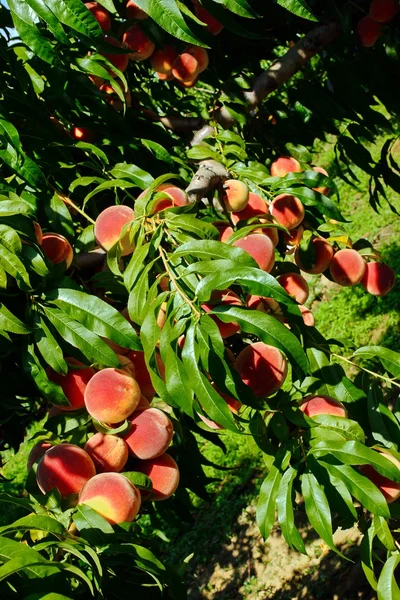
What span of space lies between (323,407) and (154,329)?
1.35ft

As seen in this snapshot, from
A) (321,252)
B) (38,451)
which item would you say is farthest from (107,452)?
(321,252)

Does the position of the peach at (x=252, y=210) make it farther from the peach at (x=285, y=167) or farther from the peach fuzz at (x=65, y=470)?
the peach fuzz at (x=65, y=470)

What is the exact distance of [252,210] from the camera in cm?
156

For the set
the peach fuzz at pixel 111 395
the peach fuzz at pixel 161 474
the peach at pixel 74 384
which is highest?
the peach fuzz at pixel 111 395

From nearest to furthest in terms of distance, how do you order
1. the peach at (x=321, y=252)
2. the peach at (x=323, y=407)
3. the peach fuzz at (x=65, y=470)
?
the peach fuzz at (x=65, y=470) < the peach at (x=323, y=407) < the peach at (x=321, y=252)

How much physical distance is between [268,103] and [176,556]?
292 centimetres

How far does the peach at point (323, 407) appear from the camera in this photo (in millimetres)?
1232

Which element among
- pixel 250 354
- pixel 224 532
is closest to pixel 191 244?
pixel 250 354

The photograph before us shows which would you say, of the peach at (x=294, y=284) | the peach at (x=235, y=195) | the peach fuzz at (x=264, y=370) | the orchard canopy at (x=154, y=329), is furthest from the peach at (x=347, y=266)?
the peach fuzz at (x=264, y=370)

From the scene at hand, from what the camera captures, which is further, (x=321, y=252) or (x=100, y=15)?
(x=100, y=15)

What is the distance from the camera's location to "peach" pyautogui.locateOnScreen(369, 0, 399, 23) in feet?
6.32

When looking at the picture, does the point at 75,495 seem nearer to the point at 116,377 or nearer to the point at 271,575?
the point at 116,377

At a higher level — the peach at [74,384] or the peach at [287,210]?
the peach at [287,210]

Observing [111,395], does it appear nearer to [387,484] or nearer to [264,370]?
[264,370]
